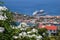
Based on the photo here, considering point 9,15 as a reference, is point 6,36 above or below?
below

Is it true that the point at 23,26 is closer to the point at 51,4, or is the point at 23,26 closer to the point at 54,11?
the point at 54,11

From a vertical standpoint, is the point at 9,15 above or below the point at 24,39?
above

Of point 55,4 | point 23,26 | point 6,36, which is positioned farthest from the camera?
point 55,4

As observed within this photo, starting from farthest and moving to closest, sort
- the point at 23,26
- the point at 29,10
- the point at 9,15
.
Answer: the point at 29,10 → the point at 23,26 → the point at 9,15

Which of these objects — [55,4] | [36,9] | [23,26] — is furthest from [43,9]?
[23,26]

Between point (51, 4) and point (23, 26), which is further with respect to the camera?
point (51, 4)

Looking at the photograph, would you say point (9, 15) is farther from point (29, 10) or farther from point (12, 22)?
point (29, 10)

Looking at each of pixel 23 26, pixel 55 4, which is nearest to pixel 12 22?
pixel 23 26

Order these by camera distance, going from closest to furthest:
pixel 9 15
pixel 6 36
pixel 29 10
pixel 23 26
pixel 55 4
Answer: pixel 6 36 < pixel 9 15 < pixel 23 26 < pixel 29 10 < pixel 55 4

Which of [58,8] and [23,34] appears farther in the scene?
[58,8]
